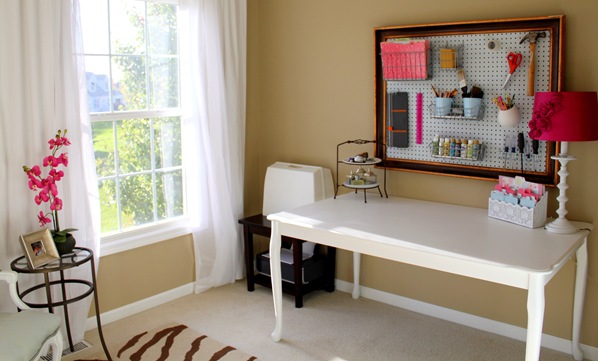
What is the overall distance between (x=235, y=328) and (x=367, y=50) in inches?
71.9

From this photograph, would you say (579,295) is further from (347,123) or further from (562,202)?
(347,123)

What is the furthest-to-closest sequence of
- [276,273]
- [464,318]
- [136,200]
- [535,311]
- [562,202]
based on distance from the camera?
[136,200]
[464,318]
[276,273]
[562,202]
[535,311]

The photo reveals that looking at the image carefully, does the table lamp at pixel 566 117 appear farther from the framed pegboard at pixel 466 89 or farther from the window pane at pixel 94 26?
the window pane at pixel 94 26

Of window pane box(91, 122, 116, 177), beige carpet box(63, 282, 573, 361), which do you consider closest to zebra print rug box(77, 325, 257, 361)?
beige carpet box(63, 282, 573, 361)

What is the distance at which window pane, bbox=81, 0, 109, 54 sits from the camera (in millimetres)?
3326

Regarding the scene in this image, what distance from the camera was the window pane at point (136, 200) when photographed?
3635 mm

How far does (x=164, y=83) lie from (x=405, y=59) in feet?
4.91

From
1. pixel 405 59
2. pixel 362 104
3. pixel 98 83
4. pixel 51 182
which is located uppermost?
pixel 405 59

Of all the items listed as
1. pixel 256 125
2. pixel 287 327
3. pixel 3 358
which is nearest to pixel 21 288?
pixel 3 358

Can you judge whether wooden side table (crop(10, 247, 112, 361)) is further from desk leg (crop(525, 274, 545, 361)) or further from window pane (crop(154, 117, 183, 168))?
desk leg (crop(525, 274, 545, 361))

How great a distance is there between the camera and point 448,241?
8.70ft

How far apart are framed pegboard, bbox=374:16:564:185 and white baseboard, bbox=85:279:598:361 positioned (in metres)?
0.84

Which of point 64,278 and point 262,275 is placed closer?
point 64,278

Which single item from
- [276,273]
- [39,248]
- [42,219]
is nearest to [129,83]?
[42,219]
